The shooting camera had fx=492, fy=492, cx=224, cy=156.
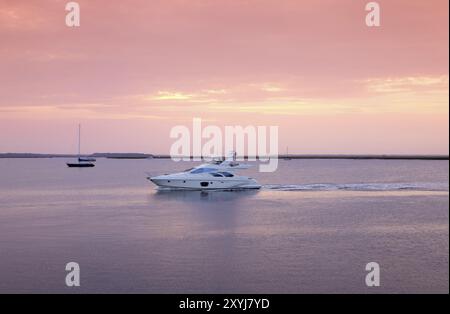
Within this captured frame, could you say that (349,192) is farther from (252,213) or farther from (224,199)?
(252,213)

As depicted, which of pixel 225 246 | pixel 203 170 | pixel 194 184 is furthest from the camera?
pixel 203 170

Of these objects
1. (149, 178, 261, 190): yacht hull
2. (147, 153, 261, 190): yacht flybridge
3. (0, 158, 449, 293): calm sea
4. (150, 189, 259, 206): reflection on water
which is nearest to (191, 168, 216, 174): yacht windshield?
(147, 153, 261, 190): yacht flybridge

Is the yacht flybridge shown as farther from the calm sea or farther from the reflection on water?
the calm sea

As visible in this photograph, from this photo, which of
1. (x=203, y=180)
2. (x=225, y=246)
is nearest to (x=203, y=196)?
(x=203, y=180)

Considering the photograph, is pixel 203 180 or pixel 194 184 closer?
pixel 194 184

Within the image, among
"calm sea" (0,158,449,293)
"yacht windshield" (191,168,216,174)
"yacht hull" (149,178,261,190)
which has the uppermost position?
"yacht windshield" (191,168,216,174)

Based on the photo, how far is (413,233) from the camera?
27.5 meters

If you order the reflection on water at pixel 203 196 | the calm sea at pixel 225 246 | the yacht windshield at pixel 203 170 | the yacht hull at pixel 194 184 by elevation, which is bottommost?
the calm sea at pixel 225 246

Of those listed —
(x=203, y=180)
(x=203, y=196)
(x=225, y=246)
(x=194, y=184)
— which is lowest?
(x=225, y=246)

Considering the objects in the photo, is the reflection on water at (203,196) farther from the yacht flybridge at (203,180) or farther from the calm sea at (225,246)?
the calm sea at (225,246)

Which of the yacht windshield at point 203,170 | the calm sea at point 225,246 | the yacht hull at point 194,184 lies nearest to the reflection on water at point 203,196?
the yacht hull at point 194,184

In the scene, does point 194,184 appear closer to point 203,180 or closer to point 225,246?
point 203,180

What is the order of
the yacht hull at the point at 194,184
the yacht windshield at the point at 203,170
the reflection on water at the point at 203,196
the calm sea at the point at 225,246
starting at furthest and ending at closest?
the yacht windshield at the point at 203,170 < the yacht hull at the point at 194,184 < the reflection on water at the point at 203,196 < the calm sea at the point at 225,246
